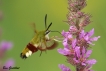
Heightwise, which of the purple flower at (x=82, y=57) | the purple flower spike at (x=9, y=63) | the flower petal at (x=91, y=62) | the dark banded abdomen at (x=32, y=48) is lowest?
the purple flower spike at (x=9, y=63)

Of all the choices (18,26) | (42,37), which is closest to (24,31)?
(18,26)

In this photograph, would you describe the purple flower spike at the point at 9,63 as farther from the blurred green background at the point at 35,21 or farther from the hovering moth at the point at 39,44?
the blurred green background at the point at 35,21

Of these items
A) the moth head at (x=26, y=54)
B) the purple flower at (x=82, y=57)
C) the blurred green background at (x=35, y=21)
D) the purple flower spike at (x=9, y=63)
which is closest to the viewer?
the purple flower at (x=82, y=57)

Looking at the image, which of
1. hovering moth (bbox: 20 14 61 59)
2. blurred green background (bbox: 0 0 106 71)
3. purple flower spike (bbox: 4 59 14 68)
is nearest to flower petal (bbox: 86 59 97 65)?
hovering moth (bbox: 20 14 61 59)

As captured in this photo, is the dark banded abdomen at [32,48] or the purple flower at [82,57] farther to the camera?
the dark banded abdomen at [32,48]

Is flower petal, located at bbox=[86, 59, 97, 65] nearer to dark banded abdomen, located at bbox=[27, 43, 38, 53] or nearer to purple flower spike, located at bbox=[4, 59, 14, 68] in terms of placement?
dark banded abdomen, located at bbox=[27, 43, 38, 53]

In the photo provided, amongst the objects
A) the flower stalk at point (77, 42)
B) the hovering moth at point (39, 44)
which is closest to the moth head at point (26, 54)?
the hovering moth at point (39, 44)

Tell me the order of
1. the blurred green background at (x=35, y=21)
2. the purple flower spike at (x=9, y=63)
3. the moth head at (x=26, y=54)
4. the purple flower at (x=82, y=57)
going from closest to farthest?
the purple flower at (x=82, y=57) → the moth head at (x=26, y=54) → the purple flower spike at (x=9, y=63) → the blurred green background at (x=35, y=21)
